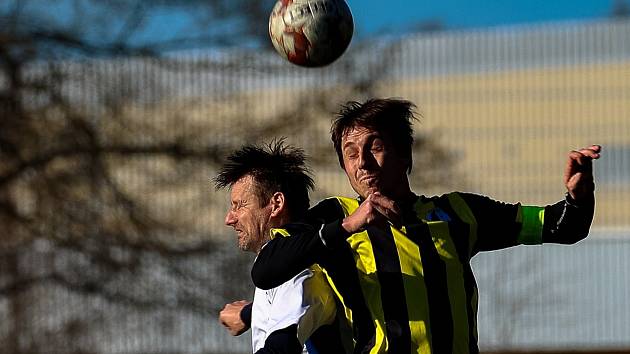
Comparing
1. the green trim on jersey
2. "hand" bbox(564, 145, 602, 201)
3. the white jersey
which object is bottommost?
the white jersey

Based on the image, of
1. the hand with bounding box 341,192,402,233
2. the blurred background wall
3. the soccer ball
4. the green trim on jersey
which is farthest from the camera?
the blurred background wall

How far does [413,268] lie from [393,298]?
11 centimetres

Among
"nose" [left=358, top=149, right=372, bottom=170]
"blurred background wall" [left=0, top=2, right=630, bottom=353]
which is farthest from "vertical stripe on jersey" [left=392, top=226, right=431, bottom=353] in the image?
"blurred background wall" [left=0, top=2, right=630, bottom=353]

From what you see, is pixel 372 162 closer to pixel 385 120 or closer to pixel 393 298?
pixel 385 120

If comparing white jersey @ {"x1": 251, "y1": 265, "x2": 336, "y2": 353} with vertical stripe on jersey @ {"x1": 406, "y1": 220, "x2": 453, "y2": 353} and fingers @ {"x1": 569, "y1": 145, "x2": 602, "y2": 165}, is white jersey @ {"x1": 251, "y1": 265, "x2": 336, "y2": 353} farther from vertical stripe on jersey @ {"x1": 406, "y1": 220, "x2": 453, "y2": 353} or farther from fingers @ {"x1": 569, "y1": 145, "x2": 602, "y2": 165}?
fingers @ {"x1": 569, "y1": 145, "x2": 602, "y2": 165}

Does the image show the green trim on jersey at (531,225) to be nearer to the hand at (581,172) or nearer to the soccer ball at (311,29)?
the hand at (581,172)

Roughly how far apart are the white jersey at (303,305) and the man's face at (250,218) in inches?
8.7

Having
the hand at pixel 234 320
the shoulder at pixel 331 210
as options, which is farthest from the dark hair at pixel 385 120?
the hand at pixel 234 320

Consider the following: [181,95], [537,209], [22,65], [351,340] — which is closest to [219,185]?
[351,340]

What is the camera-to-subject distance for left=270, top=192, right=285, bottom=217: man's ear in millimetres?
4801

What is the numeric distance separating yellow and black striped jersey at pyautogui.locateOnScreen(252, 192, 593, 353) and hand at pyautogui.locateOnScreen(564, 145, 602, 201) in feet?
0.20

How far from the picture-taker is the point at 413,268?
4375mm

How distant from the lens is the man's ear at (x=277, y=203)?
15.8ft

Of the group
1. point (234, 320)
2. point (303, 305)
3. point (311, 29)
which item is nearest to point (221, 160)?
point (311, 29)
